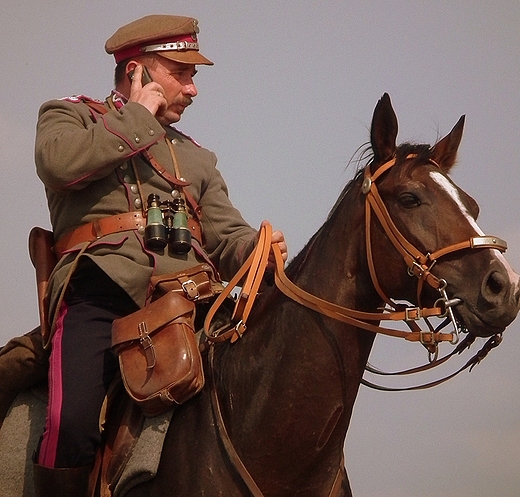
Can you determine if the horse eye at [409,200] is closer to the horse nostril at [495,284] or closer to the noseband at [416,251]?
the noseband at [416,251]

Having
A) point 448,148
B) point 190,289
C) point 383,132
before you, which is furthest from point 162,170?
point 448,148

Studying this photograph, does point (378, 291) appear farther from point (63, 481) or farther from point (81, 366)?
point (63, 481)

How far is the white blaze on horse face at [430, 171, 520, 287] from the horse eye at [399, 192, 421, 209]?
17cm

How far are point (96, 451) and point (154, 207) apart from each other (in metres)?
1.71

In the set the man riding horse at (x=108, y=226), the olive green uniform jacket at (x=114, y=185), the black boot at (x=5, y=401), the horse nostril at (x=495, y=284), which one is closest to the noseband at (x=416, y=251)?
the horse nostril at (x=495, y=284)

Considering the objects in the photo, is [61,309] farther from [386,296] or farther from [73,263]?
[386,296]

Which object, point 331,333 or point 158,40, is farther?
point 158,40

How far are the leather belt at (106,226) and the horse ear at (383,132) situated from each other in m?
1.80

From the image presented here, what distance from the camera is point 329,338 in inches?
237

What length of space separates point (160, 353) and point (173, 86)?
2278 mm

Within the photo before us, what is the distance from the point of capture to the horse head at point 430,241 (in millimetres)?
5500

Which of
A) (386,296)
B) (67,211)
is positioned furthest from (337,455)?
(67,211)

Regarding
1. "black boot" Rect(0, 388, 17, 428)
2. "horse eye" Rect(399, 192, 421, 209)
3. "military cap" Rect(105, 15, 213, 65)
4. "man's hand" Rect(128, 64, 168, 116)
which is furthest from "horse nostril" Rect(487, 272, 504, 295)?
"black boot" Rect(0, 388, 17, 428)

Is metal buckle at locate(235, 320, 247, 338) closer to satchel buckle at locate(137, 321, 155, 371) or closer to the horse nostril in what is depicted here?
satchel buckle at locate(137, 321, 155, 371)
